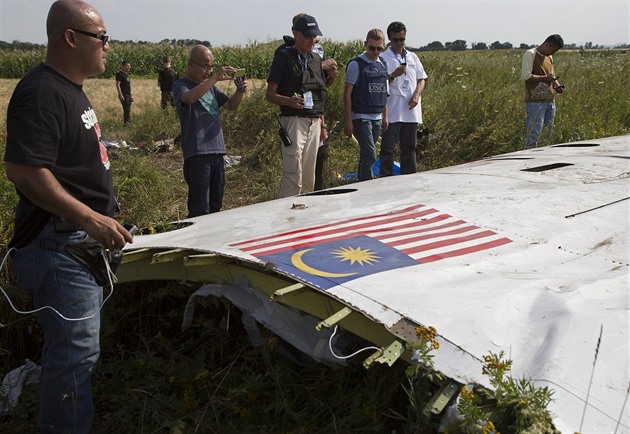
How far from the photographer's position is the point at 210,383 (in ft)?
9.72

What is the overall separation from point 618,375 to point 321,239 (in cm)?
143

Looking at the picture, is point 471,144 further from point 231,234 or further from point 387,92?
point 231,234

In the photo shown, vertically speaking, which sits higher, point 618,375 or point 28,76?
point 28,76

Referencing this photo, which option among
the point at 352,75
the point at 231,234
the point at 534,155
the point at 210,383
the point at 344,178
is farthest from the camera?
the point at 344,178

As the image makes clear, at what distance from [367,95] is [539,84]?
301 centimetres

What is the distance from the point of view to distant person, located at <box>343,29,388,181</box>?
19.5 ft

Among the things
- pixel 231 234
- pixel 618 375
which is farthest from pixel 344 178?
pixel 618 375

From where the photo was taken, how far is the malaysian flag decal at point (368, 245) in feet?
8.52

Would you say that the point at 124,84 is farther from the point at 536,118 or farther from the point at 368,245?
the point at 368,245

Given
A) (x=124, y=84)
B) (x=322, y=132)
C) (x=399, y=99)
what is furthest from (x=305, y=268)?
(x=124, y=84)

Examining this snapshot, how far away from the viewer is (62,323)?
2.33 metres

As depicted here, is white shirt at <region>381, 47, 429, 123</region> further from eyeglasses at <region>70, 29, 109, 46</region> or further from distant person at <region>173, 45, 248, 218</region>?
eyeglasses at <region>70, 29, 109, 46</region>

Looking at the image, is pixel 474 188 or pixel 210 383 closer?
pixel 210 383

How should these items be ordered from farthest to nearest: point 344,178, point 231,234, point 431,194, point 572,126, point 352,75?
point 572,126, point 344,178, point 352,75, point 431,194, point 231,234
